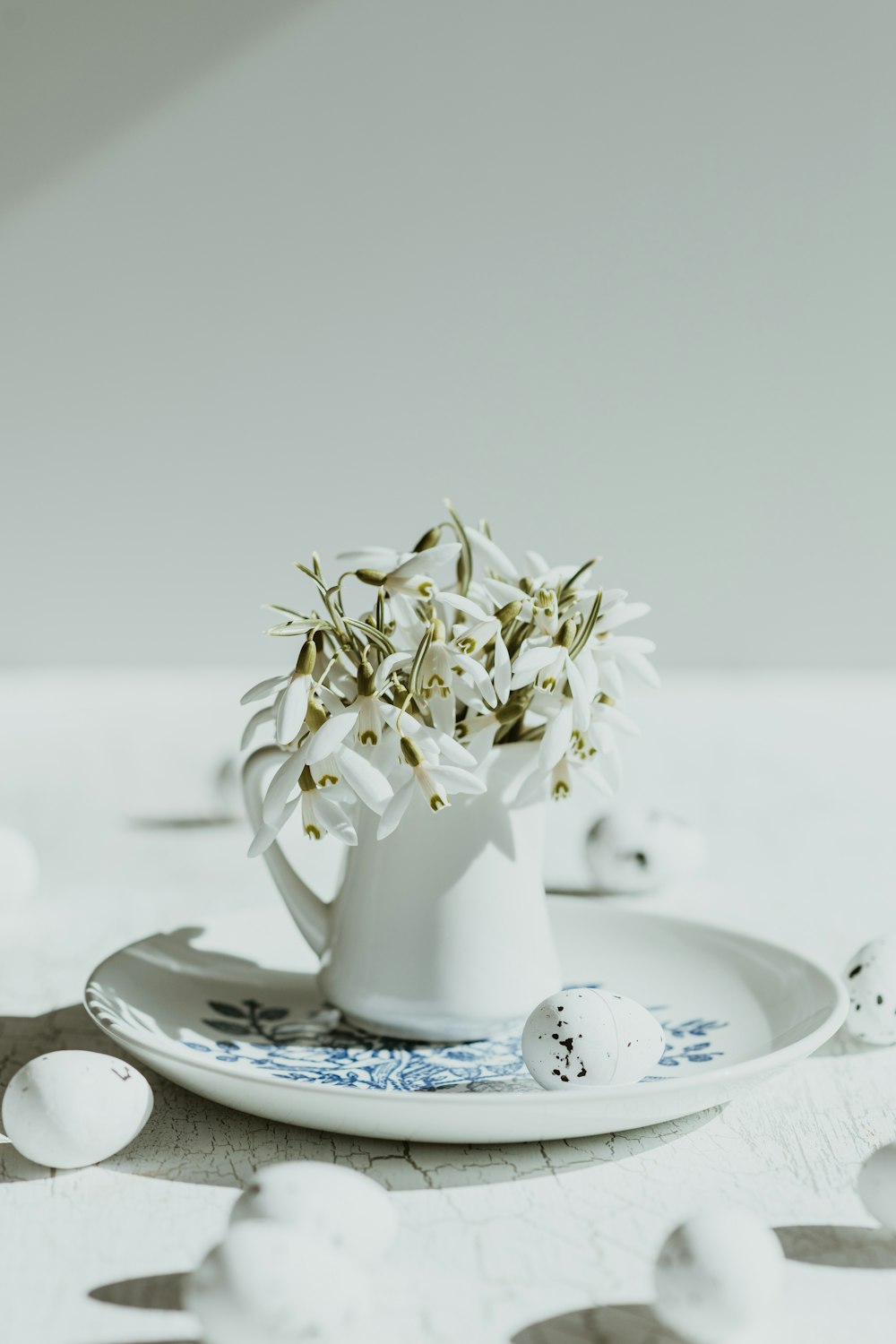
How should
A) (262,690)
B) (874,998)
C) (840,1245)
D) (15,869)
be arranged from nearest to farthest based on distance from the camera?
(840,1245), (262,690), (874,998), (15,869)

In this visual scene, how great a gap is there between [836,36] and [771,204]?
0.61ft

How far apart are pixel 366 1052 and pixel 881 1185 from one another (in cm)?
24

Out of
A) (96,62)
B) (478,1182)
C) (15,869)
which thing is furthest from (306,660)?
(96,62)

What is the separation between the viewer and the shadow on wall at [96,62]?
143 centimetres

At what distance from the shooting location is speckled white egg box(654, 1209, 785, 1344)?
1.28 ft

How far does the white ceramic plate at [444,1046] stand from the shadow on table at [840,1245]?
0.19 ft

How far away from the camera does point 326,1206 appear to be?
417mm

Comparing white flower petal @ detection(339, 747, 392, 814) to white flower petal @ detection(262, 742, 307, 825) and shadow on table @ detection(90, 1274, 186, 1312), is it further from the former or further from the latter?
shadow on table @ detection(90, 1274, 186, 1312)

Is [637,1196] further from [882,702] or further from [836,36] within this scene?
[836,36]

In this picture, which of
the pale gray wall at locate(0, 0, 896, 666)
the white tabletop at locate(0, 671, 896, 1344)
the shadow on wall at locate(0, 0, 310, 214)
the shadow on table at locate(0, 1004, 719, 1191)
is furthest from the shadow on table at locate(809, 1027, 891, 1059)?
the shadow on wall at locate(0, 0, 310, 214)

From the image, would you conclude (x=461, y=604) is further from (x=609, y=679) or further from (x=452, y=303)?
(x=452, y=303)

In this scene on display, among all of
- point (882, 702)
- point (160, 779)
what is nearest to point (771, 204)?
point (882, 702)

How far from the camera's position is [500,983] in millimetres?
619

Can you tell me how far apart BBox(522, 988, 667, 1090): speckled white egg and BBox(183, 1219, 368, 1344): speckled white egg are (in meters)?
0.16
